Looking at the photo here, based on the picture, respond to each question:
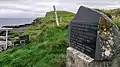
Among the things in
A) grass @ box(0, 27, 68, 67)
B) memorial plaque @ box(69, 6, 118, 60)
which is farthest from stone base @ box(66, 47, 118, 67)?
grass @ box(0, 27, 68, 67)

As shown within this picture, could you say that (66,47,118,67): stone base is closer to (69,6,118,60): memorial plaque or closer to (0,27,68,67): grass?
(69,6,118,60): memorial plaque

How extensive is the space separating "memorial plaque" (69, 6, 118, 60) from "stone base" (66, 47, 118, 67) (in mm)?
128

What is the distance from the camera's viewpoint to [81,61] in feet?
28.3

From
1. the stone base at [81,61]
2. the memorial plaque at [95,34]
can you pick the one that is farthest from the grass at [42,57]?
the memorial plaque at [95,34]

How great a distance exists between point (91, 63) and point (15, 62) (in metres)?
6.04

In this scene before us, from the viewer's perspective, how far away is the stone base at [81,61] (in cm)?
766

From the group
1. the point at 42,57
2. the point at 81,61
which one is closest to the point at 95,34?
the point at 81,61

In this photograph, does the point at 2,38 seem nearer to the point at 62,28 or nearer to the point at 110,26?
the point at 62,28

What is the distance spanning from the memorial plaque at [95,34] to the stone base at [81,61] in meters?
0.13

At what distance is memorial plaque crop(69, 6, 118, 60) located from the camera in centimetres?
749

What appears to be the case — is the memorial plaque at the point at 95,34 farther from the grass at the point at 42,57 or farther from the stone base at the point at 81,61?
the grass at the point at 42,57

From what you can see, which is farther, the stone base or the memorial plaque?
the stone base

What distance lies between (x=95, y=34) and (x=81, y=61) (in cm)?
115

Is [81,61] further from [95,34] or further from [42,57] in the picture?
[42,57]
